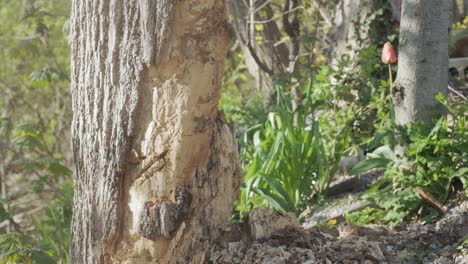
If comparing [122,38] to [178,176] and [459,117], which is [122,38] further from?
[459,117]

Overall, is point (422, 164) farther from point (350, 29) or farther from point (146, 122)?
point (350, 29)

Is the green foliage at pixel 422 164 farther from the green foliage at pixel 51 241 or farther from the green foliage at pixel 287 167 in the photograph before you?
the green foliage at pixel 51 241

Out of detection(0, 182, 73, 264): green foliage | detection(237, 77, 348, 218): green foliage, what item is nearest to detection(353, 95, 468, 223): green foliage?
detection(237, 77, 348, 218): green foliage

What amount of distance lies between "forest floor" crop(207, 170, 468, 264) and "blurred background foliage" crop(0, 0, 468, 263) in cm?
43

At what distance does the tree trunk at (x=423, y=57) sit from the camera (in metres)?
4.76

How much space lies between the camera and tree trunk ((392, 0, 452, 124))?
4762 mm

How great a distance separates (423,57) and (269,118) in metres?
1.60

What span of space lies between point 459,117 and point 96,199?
104 inches

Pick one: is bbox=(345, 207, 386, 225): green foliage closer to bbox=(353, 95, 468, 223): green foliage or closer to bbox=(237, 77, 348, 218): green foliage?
bbox=(353, 95, 468, 223): green foliage

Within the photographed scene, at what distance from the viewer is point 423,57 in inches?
189

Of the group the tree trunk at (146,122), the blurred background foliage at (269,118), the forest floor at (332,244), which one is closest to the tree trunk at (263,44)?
the blurred background foliage at (269,118)

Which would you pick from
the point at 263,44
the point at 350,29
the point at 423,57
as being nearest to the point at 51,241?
the point at 423,57

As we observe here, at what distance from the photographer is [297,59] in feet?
27.0

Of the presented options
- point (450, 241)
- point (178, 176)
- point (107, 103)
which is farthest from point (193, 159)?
point (450, 241)
